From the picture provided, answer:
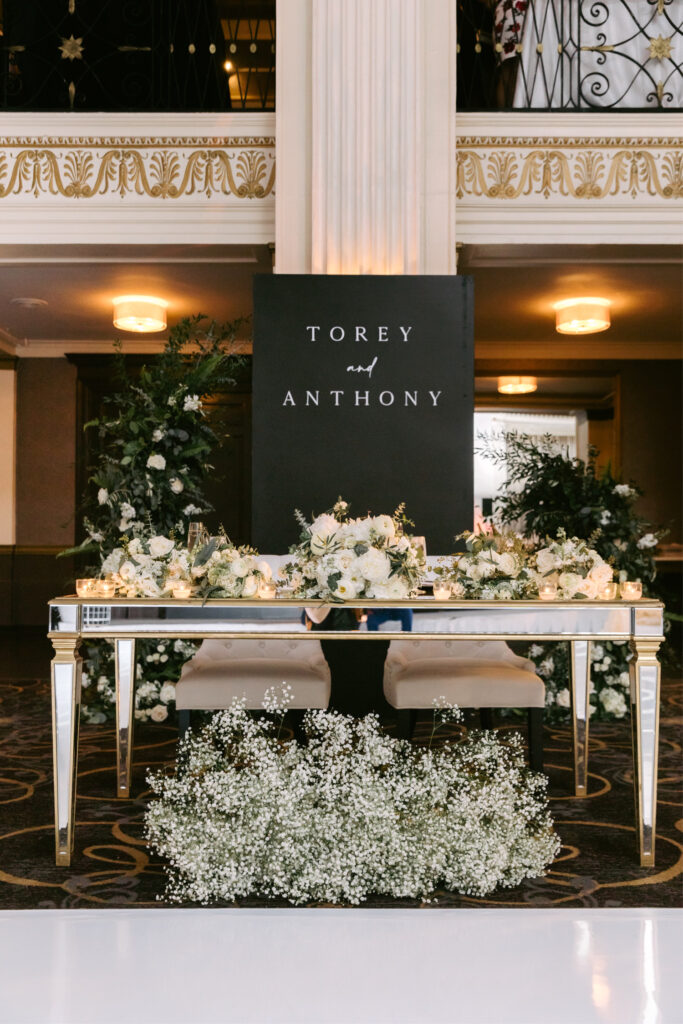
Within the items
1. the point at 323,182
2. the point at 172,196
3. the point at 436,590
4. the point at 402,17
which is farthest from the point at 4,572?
the point at 436,590

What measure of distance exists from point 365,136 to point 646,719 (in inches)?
136

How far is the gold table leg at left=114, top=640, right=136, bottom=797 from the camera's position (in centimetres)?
371

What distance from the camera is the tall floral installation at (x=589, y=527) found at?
5.24m

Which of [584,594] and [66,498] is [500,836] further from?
[66,498]

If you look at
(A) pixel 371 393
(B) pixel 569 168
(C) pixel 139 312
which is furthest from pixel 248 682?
(C) pixel 139 312

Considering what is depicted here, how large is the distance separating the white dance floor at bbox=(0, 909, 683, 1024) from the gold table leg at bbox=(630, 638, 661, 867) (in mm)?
1230

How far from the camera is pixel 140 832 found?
10.7 feet

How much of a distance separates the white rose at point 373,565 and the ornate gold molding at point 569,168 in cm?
325

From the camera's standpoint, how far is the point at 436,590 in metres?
2.91

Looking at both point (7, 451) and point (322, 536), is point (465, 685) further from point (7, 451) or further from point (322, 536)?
point (7, 451)

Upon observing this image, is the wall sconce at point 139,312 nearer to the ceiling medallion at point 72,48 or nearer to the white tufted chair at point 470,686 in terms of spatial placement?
the ceiling medallion at point 72,48

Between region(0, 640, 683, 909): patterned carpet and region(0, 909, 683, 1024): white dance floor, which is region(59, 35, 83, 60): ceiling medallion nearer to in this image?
region(0, 640, 683, 909): patterned carpet

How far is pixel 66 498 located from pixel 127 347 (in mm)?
1780

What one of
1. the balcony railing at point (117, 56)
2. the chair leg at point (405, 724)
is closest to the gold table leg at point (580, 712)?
the chair leg at point (405, 724)
